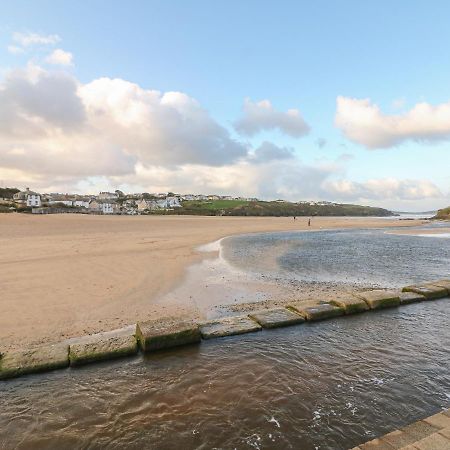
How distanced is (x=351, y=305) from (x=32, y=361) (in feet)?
25.1

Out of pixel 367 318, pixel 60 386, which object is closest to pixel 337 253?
pixel 367 318

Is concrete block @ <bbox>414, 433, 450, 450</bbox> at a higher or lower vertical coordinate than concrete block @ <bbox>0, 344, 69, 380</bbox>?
higher

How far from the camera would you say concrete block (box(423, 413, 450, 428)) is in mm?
3666

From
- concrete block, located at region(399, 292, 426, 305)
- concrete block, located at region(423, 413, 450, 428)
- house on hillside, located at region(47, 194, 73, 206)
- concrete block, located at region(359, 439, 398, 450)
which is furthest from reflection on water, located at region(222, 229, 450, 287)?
house on hillside, located at region(47, 194, 73, 206)

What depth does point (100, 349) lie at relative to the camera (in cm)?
580

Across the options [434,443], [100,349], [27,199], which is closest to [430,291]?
[434,443]

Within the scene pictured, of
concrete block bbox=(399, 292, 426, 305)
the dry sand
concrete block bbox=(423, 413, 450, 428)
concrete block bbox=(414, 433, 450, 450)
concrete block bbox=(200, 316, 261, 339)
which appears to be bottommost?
the dry sand

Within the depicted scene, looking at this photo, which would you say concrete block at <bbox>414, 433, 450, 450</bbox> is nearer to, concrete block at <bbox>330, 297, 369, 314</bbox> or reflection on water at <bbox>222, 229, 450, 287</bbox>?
concrete block at <bbox>330, 297, 369, 314</bbox>

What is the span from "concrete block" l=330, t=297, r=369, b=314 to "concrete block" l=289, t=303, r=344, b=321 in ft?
0.59

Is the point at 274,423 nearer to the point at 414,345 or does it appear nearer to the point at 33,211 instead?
the point at 414,345

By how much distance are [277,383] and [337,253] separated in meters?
17.7

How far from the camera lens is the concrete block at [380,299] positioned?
8.74 meters

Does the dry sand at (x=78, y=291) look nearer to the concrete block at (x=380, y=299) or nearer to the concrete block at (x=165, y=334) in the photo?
the concrete block at (x=165, y=334)

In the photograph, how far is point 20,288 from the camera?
33.6 feet
